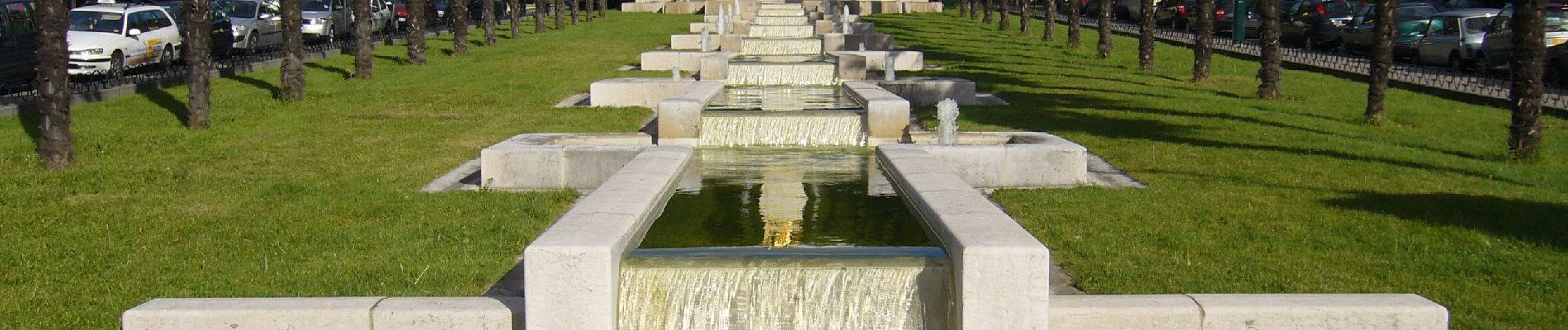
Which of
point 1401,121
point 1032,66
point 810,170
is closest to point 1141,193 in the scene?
point 810,170

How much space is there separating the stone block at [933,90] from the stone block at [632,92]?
3.01 meters

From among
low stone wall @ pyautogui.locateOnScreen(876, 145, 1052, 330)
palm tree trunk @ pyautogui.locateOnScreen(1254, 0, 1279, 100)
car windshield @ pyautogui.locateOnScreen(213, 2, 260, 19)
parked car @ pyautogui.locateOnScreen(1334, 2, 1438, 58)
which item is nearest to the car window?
car windshield @ pyautogui.locateOnScreen(213, 2, 260, 19)

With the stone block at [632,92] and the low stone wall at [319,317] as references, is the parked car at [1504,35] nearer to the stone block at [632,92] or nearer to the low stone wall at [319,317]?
the stone block at [632,92]

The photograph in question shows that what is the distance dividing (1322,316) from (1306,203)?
16.0 ft

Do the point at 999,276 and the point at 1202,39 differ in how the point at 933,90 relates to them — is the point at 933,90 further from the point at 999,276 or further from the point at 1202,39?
the point at 999,276

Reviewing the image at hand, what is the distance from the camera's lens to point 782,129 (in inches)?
666

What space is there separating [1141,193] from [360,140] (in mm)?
8853

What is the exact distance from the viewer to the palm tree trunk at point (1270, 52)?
73.2ft

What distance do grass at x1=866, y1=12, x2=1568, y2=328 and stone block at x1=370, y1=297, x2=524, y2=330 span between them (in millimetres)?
3296

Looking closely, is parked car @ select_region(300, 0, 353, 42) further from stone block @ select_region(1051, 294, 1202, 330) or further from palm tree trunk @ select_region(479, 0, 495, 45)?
stone block @ select_region(1051, 294, 1202, 330)

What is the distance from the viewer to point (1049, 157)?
1323cm

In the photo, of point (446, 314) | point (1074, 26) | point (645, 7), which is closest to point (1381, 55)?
point (446, 314)

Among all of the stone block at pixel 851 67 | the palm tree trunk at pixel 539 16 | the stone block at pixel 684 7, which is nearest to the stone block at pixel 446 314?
the stone block at pixel 851 67

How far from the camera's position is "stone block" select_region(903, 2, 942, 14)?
59.8 metres
